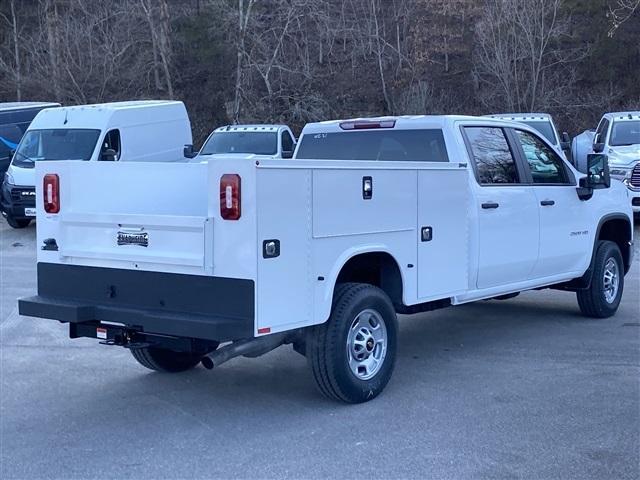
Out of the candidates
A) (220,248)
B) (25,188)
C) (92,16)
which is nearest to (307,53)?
(92,16)

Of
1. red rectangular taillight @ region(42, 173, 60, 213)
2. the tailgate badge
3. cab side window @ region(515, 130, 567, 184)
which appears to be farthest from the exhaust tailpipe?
cab side window @ region(515, 130, 567, 184)

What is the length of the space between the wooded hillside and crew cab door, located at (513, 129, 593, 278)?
890 inches

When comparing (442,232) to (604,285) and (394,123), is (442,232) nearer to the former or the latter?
(394,123)

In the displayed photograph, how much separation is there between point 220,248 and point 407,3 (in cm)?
3230

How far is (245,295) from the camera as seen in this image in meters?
5.85

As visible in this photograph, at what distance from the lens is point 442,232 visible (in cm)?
751

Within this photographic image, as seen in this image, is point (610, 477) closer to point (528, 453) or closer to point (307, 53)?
point (528, 453)

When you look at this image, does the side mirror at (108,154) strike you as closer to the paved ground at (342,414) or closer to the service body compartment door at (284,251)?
the paved ground at (342,414)

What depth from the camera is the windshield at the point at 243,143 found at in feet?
67.1

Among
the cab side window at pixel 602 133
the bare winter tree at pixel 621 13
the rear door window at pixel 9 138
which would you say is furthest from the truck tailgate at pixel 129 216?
the rear door window at pixel 9 138

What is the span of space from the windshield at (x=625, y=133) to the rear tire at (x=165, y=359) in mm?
13642

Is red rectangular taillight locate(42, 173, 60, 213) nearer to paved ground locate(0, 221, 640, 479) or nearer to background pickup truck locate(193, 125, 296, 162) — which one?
paved ground locate(0, 221, 640, 479)

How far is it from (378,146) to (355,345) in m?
2.23

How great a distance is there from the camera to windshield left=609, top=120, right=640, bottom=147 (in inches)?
757
